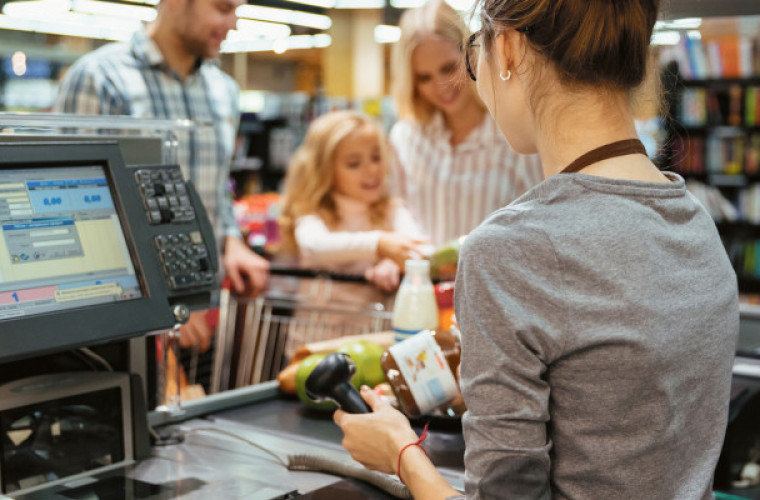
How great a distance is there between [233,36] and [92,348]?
31.8ft

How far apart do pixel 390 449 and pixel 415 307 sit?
0.57 meters

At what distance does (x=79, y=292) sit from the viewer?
1174 mm

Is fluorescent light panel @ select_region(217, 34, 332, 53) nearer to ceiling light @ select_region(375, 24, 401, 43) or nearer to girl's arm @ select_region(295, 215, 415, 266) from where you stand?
ceiling light @ select_region(375, 24, 401, 43)

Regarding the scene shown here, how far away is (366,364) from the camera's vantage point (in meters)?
1.55

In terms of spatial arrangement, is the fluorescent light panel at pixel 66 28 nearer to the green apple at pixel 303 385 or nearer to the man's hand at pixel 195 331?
the man's hand at pixel 195 331

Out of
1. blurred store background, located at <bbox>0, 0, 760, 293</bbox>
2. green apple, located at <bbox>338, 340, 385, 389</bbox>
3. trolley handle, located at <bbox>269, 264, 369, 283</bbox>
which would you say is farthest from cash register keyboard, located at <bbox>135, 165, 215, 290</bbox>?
blurred store background, located at <bbox>0, 0, 760, 293</bbox>

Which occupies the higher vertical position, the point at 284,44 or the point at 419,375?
the point at 284,44

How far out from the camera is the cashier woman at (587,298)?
0.86 meters

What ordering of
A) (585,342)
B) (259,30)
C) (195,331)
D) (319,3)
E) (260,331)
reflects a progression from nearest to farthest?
(585,342) → (195,331) → (260,331) → (319,3) → (259,30)

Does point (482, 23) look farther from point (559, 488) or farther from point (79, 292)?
point (79, 292)

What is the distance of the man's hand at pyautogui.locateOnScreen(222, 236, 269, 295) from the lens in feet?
8.32

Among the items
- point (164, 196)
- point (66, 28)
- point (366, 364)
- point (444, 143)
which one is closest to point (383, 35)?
point (66, 28)

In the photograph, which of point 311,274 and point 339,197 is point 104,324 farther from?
point 339,197


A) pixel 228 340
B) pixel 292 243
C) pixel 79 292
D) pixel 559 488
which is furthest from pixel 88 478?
pixel 292 243
